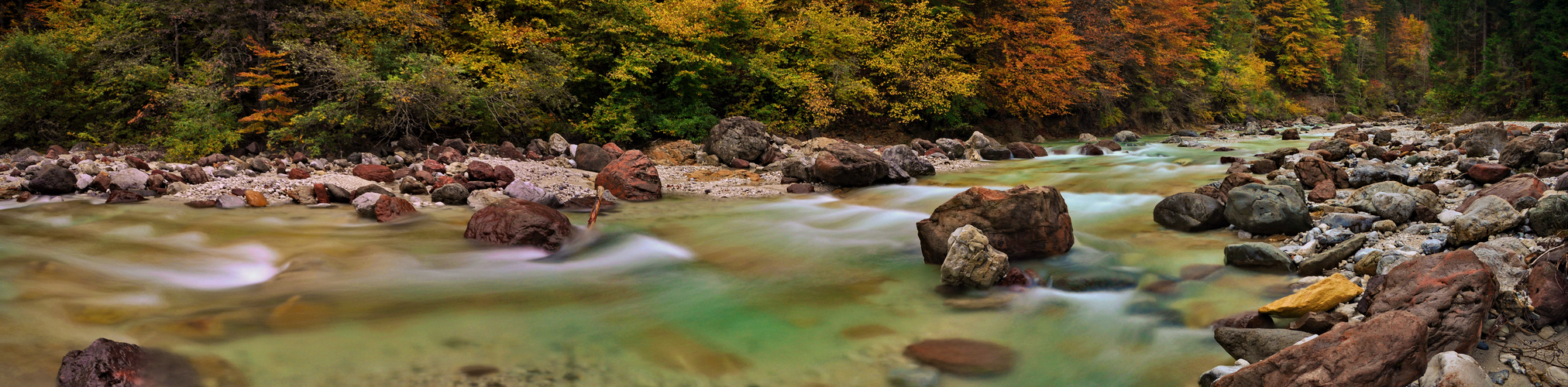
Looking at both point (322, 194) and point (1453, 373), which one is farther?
point (322, 194)

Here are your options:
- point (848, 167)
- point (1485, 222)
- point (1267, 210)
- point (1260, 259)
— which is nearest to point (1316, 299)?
point (1260, 259)

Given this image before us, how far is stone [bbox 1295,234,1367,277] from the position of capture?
5211 mm

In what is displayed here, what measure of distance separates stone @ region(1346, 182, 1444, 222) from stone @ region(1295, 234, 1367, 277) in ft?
4.26

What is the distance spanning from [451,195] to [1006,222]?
25.5 ft

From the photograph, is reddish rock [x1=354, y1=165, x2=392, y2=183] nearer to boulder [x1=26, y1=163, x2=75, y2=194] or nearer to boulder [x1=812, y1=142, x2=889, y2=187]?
boulder [x1=26, y1=163, x2=75, y2=194]

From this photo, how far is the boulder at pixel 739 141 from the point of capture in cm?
1534

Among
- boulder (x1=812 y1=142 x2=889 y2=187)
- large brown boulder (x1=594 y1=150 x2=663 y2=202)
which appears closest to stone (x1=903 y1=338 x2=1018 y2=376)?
large brown boulder (x1=594 y1=150 x2=663 y2=202)

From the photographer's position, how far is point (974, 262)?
5516mm

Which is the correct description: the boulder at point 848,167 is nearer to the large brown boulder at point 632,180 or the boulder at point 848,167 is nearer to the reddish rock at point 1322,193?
the large brown boulder at point 632,180

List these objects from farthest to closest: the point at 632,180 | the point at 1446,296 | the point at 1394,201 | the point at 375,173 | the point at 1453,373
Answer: the point at 375,173
the point at 632,180
the point at 1394,201
the point at 1446,296
the point at 1453,373

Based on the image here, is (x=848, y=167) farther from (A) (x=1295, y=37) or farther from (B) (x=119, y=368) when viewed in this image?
(A) (x=1295, y=37)

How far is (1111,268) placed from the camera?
6203 mm

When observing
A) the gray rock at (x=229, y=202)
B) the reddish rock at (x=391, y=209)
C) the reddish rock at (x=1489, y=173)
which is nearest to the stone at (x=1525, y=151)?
the reddish rock at (x=1489, y=173)

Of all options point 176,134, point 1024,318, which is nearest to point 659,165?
point 176,134
